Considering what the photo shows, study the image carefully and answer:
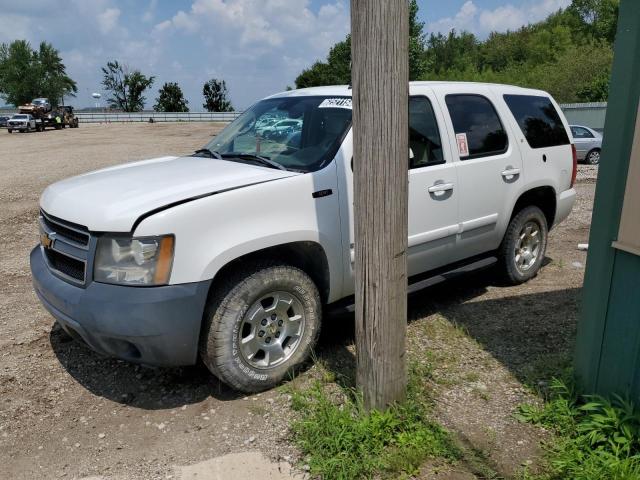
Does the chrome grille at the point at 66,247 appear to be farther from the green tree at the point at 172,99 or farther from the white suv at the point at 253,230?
the green tree at the point at 172,99

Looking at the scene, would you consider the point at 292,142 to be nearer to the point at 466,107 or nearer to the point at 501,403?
the point at 466,107

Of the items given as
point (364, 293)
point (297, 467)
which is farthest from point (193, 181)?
point (297, 467)

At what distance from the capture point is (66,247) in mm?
3193

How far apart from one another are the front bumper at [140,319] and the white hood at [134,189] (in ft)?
1.25

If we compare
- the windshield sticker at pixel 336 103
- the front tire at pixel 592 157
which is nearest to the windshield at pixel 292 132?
the windshield sticker at pixel 336 103

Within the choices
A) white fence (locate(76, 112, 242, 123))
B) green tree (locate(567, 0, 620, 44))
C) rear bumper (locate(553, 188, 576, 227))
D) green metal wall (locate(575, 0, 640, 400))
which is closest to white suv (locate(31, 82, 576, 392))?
rear bumper (locate(553, 188, 576, 227))

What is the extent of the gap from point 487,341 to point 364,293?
1686 millimetres

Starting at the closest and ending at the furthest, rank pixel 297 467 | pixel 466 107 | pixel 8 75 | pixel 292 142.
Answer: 1. pixel 297 467
2. pixel 292 142
3. pixel 466 107
4. pixel 8 75

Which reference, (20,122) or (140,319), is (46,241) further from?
(20,122)

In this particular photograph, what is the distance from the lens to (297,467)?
2.73 meters

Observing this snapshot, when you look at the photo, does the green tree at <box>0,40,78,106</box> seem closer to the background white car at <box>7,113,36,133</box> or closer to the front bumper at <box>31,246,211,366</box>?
the background white car at <box>7,113,36,133</box>

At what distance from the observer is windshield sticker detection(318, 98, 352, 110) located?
3839 mm

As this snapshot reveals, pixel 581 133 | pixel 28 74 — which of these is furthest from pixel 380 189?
pixel 28 74

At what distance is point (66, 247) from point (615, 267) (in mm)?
3131
